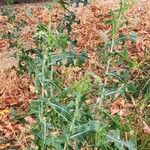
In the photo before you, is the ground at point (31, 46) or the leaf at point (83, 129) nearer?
the leaf at point (83, 129)

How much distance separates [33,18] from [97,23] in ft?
3.57

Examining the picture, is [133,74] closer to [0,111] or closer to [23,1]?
[0,111]

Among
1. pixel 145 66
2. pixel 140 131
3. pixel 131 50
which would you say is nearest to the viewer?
pixel 140 131

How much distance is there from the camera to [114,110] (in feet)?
16.7

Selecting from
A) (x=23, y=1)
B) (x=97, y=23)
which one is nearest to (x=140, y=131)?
(x=97, y=23)

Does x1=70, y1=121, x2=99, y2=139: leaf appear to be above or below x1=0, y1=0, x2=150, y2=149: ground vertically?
above

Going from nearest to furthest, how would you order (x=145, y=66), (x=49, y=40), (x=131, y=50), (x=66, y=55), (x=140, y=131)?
(x=49, y=40)
(x=66, y=55)
(x=140, y=131)
(x=145, y=66)
(x=131, y=50)

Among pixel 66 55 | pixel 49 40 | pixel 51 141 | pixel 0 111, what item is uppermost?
pixel 49 40

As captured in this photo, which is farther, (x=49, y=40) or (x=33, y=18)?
(x=33, y=18)

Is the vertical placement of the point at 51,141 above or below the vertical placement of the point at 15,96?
above

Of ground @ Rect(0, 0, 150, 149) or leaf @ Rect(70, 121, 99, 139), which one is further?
ground @ Rect(0, 0, 150, 149)

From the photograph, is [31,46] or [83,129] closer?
[83,129]

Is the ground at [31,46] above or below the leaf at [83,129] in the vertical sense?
below

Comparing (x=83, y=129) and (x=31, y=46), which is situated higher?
(x=83, y=129)
